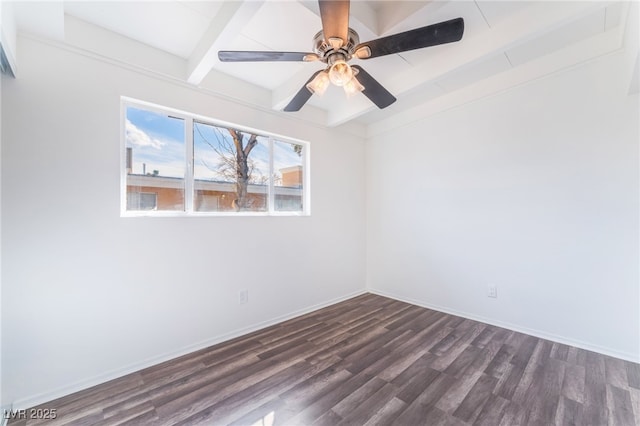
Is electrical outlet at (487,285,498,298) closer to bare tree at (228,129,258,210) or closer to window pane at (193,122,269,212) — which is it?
window pane at (193,122,269,212)

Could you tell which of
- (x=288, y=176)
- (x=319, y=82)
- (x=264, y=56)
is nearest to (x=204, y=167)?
(x=288, y=176)

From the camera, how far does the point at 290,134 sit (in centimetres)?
317

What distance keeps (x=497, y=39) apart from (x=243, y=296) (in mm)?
3210

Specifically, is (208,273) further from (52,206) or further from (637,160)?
(637,160)

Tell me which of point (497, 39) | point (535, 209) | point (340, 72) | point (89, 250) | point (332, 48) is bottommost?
point (89, 250)

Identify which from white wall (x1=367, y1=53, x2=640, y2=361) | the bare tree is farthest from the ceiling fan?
white wall (x1=367, y1=53, x2=640, y2=361)

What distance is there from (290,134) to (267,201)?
0.87 metres

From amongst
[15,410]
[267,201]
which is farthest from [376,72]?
[15,410]

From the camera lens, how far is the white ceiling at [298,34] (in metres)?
1.75

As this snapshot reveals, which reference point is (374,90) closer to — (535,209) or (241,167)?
(241,167)

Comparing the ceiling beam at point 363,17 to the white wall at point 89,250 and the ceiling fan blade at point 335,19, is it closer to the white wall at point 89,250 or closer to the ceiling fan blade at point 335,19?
the ceiling fan blade at point 335,19

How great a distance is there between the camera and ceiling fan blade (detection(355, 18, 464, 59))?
1.34 m

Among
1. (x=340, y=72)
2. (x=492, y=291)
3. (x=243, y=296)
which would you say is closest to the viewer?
(x=340, y=72)

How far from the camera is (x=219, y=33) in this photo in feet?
5.96
